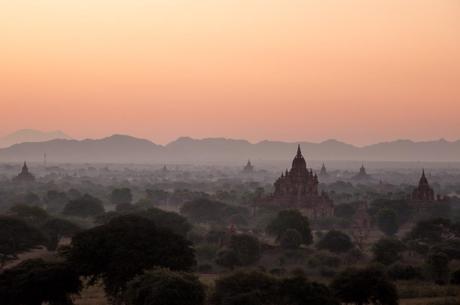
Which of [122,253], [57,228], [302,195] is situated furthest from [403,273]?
[302,195]

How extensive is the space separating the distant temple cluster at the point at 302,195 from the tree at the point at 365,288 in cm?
5492

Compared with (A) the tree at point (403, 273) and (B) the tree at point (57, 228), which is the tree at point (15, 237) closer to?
(B) the tree at point (57, 228)

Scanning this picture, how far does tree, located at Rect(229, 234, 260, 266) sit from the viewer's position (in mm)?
56203

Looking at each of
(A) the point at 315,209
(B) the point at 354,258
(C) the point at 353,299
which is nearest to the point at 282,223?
(B) the point at 354,258

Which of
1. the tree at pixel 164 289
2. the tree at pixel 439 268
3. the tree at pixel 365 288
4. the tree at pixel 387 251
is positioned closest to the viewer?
the tree at pixel 164 289

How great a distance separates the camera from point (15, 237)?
5100cm

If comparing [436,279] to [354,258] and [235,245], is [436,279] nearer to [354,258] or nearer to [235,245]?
[354,258]

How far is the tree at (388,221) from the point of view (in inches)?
3196

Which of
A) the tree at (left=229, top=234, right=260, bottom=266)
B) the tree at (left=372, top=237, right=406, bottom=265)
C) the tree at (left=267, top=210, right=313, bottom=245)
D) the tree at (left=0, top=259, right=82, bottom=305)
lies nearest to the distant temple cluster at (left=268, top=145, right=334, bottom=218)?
the tree at (left=267, top=210, right=313, bottom=245)

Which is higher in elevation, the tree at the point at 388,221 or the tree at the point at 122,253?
the tree at the point at 122,253

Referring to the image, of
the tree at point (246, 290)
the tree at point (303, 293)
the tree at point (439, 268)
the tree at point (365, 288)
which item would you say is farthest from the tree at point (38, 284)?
the tree at point (439, 268)

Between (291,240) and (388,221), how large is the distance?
22336 millimetres

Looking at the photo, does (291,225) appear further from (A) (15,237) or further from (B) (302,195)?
(A) (15,237)

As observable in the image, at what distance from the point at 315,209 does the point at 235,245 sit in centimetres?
3544
